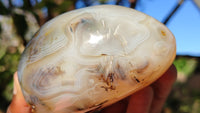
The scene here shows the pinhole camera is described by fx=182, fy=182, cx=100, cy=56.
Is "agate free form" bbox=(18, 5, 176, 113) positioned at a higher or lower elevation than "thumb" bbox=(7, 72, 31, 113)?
higher

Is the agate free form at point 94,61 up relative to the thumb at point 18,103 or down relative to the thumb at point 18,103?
up

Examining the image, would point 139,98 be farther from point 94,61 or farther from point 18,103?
point 18,103

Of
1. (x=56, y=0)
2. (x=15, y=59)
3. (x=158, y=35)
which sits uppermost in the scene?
(x=158, y=35)

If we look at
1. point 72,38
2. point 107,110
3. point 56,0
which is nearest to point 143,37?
point 72,38

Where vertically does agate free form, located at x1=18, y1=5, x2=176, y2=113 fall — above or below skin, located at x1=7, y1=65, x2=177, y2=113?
above

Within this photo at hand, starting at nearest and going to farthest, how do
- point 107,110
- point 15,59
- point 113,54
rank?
point 113,54, point 107,110, point 15,59

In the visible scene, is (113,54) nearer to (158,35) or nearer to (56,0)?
(158,35)

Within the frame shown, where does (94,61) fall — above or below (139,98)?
above

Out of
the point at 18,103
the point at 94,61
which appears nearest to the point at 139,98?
the point at 94,61
